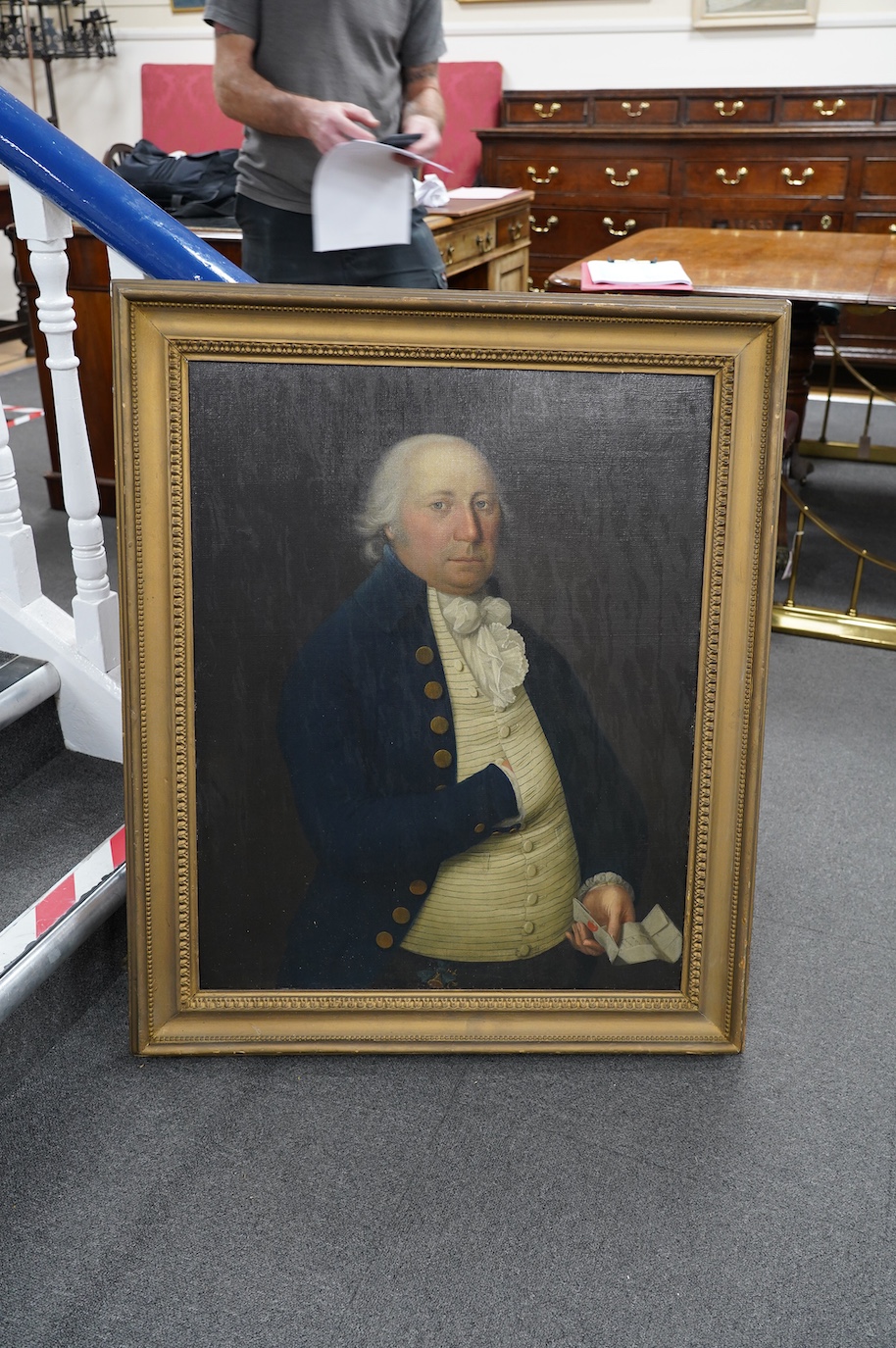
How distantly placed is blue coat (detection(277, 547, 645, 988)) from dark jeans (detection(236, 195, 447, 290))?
0.90 meters

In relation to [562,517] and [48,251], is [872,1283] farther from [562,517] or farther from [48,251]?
[48,251]

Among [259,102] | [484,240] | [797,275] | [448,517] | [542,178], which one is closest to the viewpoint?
[448,517]

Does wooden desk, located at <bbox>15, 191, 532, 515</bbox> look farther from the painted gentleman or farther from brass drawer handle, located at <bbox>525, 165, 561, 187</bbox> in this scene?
the painted gentleman

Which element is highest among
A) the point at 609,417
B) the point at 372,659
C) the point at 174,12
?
the point at 174,12

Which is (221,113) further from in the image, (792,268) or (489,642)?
(489,642)

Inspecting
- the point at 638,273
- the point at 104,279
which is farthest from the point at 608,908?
the point at 104,279

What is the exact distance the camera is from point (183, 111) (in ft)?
20.9

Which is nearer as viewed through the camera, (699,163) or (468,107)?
(699,163)

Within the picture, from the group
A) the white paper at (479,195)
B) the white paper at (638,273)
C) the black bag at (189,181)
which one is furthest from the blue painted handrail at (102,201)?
the white paper at (479,195)

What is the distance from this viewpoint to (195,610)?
139 centimetres

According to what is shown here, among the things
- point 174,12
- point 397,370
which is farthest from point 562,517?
point 174,12

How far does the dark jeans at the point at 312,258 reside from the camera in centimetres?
203

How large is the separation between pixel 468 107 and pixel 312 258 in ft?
14.3

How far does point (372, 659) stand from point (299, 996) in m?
0.47
